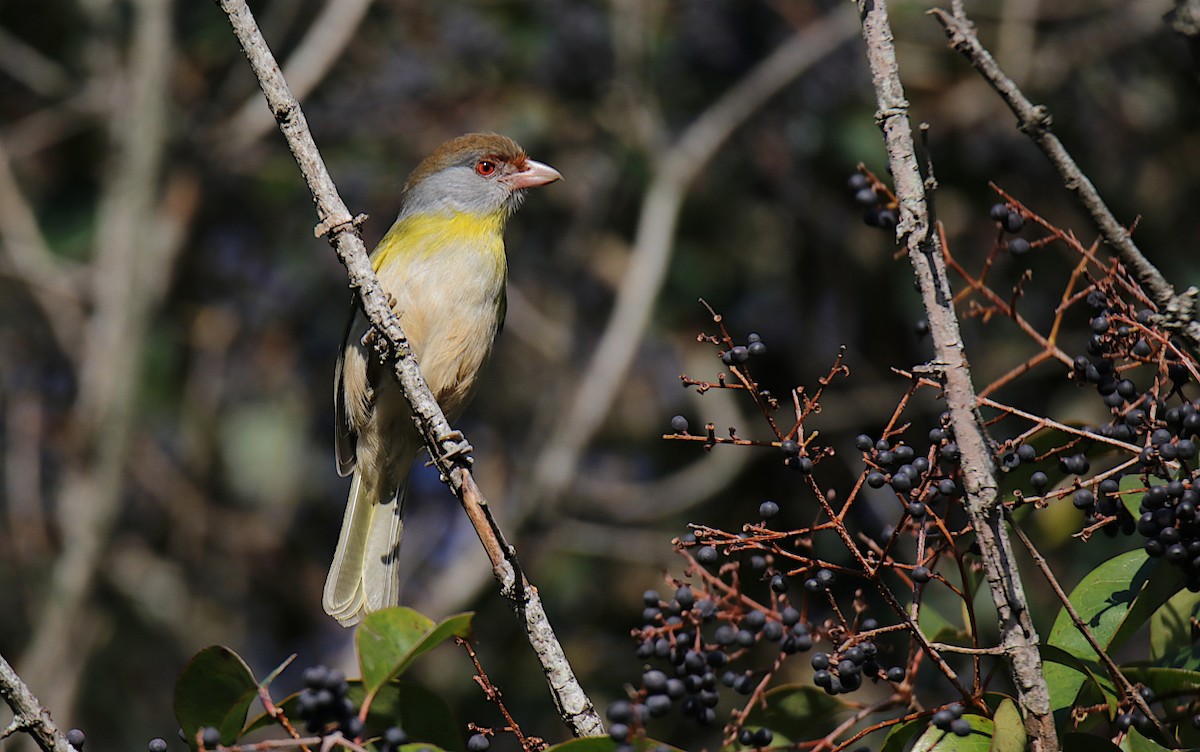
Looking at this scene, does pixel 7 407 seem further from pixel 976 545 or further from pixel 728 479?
pixel 976 545

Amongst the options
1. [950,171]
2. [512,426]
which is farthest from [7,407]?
[950,171]

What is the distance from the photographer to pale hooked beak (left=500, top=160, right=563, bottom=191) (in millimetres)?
5414

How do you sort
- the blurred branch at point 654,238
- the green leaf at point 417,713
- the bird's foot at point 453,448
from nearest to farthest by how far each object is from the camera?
the green leaf at point 417,713 < the bird's foot at point 453,448 < the blurred branch at point 654,238

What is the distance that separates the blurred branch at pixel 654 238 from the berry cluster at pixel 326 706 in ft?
15.6

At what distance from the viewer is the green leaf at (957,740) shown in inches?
86.2

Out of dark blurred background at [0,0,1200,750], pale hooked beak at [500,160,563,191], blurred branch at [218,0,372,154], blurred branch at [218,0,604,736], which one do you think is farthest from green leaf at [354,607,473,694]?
blurred branch at [218,0,372,154]

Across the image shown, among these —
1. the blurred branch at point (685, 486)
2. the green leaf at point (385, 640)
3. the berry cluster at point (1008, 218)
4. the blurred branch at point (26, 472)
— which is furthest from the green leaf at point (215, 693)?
the blurred branch at point (26, 472)

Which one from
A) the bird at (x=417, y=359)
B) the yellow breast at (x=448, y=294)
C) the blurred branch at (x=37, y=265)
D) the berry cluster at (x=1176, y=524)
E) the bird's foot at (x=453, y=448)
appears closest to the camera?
the berry cluster at (x=1176, y=524)

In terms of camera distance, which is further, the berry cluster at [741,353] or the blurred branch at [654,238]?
the blurred branch at [654,238]

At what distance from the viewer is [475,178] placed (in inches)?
210

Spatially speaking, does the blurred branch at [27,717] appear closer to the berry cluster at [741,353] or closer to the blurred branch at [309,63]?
the berry cluster at [741,353]

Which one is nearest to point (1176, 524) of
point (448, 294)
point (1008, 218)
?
point (1008, 218)

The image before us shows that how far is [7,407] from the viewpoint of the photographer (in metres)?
8.48

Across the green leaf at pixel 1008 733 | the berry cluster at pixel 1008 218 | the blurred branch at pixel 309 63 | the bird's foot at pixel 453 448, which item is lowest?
the green leaf at pixel 1008 733
